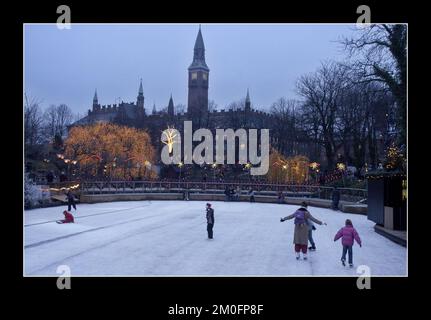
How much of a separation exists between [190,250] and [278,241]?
3494 mm

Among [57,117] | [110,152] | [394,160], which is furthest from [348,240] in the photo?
[57,117]

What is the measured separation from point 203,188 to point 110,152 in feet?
44.0

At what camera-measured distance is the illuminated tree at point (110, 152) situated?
4566 centimetres

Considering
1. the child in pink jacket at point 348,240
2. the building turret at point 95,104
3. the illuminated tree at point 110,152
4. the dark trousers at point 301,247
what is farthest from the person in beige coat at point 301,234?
the building turret at point 95,104

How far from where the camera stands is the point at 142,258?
1124 cm

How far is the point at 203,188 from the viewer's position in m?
39.0

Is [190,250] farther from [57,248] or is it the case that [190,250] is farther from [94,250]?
[57,248]

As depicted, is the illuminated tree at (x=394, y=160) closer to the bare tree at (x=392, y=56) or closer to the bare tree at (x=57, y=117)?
the bare tree at (x=392, y=56)

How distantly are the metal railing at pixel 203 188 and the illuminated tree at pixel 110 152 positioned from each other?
7.38 meters

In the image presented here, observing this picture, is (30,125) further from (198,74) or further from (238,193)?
(198,74)
